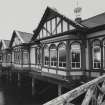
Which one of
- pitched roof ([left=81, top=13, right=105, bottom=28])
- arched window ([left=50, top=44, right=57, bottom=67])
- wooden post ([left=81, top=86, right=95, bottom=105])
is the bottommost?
wooden post ([left=81, top=86, right=95, bottom=105])

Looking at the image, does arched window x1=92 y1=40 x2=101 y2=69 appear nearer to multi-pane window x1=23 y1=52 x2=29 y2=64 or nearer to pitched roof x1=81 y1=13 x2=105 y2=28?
pitched roof x1=81 y1=13 x2=105 y2=28

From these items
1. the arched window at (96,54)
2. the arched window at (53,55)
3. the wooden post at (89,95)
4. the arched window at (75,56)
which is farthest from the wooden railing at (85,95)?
the arched window at (53,55)

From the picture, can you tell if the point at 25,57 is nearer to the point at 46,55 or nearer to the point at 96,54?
the point at 46,55

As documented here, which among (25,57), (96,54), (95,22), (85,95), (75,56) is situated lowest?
(85,95)

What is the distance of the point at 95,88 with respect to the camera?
2.66 meters

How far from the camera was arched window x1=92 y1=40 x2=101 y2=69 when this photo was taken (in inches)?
393

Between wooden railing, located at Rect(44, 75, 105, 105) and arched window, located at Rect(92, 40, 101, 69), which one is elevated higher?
arched window, located at Rect(92, 40, 101, 69)

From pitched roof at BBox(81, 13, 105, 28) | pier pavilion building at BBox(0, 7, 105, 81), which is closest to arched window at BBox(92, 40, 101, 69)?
pier pavilion building at BBox(0, 7, 105, 81)

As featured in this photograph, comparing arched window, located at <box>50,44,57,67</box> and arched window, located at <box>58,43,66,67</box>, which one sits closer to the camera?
arched window, located at <box>58,43,66,67</box>

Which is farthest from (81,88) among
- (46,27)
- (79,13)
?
(79,13)

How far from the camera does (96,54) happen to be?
10133 mm

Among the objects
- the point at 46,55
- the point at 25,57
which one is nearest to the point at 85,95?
the point at 46,55

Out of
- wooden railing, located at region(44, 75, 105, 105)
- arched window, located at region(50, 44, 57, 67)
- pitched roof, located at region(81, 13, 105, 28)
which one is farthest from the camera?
arched window, located at region(50, 44, 57, 67)

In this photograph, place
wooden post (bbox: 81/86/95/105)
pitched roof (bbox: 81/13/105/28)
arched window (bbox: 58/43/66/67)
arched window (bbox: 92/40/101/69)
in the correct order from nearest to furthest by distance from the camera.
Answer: wooden post (bbox: 81/86/95/105) < arched window (bbox: 92/40/101/69) < pitched roof (bbox: 81/13/105/28) < arched window (bbox: 58/43/66/67)
